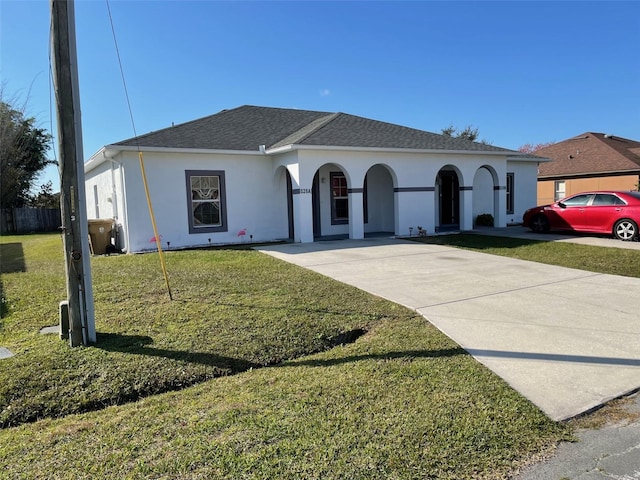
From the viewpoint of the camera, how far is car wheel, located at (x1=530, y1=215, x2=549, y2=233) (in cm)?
1550

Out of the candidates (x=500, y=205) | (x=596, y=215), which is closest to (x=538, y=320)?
(x=596, y=215)

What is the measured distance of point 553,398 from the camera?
137 inches

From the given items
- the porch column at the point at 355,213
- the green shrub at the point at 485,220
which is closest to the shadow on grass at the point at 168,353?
the porch column at the point at 355,213

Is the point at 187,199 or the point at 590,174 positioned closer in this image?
the point at 187,199

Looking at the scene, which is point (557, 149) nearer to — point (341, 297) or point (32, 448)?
point (341, 297)

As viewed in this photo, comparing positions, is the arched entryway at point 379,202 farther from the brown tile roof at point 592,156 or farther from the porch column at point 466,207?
the brown tile roof at point 592,156

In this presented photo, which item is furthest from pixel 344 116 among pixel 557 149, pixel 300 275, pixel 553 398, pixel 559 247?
pixel 557 149

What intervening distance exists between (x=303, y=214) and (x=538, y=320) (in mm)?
8812

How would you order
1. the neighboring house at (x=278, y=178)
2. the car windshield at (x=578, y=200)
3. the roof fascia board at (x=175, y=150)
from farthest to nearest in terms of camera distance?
the car windshield at (x=578, y=200) < the neighboring house at (x=278, y=178) < the roof fascia board at (x=175, y=150)

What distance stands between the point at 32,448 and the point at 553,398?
3849 millimetres

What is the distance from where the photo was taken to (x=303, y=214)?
13.4 meters

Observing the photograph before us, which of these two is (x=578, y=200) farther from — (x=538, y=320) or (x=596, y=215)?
(x=538, y=320)

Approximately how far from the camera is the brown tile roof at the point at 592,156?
23891mm

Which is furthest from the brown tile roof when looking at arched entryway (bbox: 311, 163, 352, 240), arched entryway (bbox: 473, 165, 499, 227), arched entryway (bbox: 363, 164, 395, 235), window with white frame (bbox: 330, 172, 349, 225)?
arched entryway (bbox: 311, 163, 352, 240)
